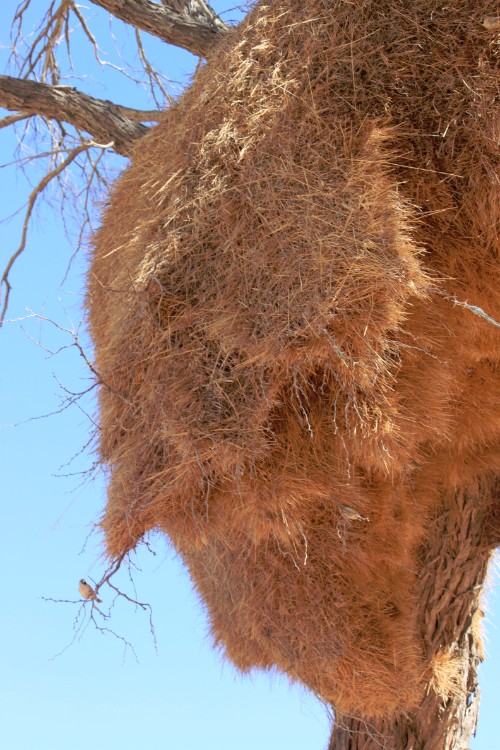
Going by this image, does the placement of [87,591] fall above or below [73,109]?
below

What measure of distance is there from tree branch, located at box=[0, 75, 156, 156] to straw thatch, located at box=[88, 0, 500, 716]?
4.09 feet

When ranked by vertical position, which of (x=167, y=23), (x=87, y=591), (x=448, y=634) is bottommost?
(x=87, y=591)

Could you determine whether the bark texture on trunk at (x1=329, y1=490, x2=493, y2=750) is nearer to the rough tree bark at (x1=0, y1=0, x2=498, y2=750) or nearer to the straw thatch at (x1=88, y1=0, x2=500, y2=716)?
the rough tree bark at (x1=0, y1=0, x2=498, y2=750)

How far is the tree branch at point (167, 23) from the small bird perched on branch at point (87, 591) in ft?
8.88

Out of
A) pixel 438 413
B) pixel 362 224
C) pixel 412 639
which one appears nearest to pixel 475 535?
pixel 412 639

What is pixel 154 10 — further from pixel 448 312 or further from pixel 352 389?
pixel 352 389

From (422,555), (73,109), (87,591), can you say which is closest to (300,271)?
(87,591)

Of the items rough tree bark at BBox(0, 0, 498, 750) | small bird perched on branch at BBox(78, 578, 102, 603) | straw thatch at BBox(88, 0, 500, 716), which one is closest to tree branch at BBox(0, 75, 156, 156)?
rough tree bark at BBox(0, 0, 498, 750)

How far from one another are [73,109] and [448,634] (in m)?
2.89

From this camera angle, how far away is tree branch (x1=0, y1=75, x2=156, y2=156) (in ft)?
14.0

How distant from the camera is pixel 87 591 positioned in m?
2.73

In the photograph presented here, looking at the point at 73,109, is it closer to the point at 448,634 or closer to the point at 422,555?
the point at 422,555

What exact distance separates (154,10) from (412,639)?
311 cm

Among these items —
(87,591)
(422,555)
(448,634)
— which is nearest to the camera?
(87,591)
